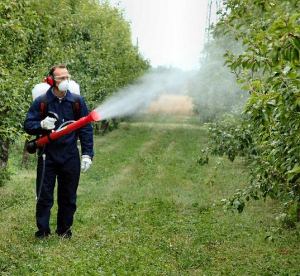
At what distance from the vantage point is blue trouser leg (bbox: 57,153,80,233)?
29.0 feet

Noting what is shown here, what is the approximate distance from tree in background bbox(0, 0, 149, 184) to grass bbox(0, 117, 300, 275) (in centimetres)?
226

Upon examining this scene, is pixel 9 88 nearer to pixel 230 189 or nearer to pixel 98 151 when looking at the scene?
pixel 230 189

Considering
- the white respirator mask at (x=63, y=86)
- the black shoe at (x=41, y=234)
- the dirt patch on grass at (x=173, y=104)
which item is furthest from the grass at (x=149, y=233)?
the dirt patch on grass at (x=173, y=104)

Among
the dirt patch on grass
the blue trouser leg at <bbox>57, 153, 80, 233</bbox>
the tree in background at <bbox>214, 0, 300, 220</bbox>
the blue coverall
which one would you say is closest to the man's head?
the blue coverall

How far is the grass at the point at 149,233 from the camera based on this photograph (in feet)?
25.4

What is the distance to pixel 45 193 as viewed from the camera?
880cm

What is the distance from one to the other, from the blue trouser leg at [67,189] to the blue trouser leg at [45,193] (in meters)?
0.18

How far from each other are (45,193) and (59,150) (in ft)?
→ 2.43

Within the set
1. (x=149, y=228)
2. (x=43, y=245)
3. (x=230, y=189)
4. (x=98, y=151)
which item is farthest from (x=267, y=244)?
(x=98, y=151)

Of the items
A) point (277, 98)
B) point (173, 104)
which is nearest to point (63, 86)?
point (277, 98)

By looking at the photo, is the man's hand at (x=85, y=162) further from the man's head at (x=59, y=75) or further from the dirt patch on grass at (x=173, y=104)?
the dirt patch on grass at (x=173, y=104)

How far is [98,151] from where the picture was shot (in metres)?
29.1

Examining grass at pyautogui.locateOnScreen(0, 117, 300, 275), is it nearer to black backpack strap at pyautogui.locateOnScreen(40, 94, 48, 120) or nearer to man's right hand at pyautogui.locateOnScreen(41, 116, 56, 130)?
man's right hand at pyautogui.locateOnScreen(41, 116, 56, 130)

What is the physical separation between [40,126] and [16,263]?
2.15 meters
